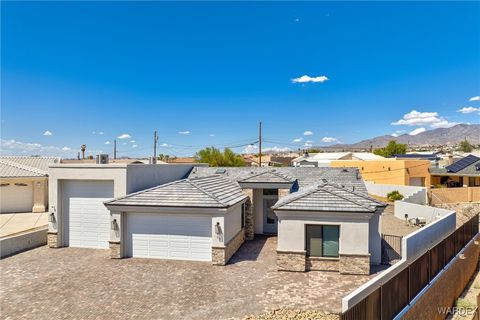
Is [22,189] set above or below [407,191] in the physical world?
above

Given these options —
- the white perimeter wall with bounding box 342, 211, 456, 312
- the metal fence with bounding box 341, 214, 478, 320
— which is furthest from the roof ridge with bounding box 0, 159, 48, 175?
the metal fence with bounding box 341, 214, 478, 320

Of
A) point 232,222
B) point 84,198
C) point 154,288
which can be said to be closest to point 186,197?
point 232,222

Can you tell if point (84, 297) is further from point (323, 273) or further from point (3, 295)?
point (323, 273)

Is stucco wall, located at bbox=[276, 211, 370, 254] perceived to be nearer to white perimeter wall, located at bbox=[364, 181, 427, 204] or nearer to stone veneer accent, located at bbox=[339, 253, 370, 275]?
stone veneer accent, located at bbox=[339, 253, 370, 275]

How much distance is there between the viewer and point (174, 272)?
13.2m

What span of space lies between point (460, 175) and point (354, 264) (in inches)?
1285

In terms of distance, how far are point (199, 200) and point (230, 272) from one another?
3.56m

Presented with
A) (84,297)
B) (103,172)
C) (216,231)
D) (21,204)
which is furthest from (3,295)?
(21,204)

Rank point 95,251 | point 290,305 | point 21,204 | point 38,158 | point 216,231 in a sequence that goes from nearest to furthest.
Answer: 1. point 290,305
2. point 216,231
3. point 95,251
4. point 21,204
5. point 38,158

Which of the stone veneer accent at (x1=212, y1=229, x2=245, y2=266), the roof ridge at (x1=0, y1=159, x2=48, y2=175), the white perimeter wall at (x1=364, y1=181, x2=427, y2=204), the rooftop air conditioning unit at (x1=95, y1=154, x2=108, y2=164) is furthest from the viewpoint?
the white perimeter wall at (x1=364, y1=181, x2=427, y2=204)

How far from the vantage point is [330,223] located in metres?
13.4

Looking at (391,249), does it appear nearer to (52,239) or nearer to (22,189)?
(52,239)

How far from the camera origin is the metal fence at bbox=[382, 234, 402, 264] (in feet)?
47.0

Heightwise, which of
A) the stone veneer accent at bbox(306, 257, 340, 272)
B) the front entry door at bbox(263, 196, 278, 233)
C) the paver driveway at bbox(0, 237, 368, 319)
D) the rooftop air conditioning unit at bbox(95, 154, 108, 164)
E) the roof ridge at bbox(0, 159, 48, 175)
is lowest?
the paver driveway at bbox(0, 237, 368, 319)
